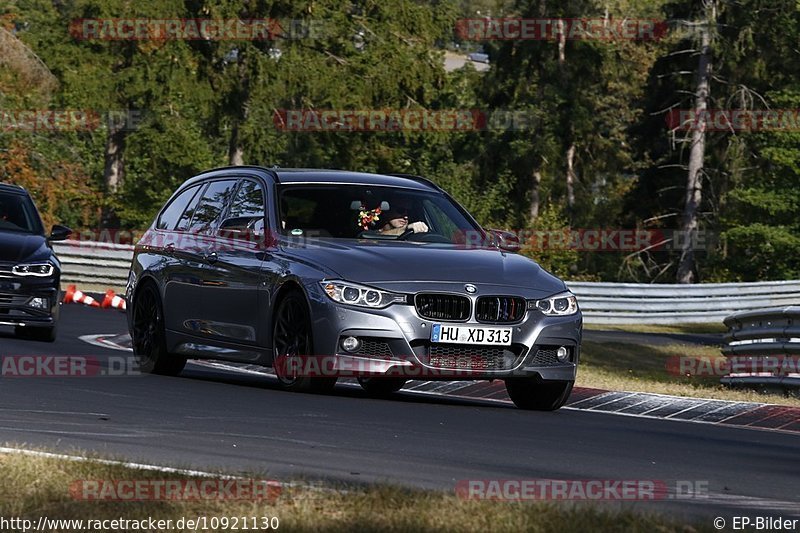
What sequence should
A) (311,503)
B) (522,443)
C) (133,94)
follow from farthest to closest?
(133,94)
(522,443)
(311,503)

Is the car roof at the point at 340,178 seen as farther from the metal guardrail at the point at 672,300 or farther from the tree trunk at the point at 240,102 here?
the tree trunk at the point at 240,102

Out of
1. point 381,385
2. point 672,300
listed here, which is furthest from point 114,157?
point 381,385

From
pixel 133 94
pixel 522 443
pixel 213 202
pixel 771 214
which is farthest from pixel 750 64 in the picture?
pixel 522 443

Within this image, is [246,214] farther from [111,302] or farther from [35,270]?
[111,302]

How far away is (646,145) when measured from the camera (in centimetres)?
6381

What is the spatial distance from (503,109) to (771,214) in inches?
613

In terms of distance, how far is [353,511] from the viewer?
6312 millimetres

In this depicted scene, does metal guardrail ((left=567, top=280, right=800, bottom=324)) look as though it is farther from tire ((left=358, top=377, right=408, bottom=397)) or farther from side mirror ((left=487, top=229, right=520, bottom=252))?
side mirror ((left=487, top=229, right=520, bottom=252))

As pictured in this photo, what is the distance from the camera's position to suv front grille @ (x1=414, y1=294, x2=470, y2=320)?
11383 mm

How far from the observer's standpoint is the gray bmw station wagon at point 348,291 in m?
11.3

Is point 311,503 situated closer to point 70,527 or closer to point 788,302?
point 70,527

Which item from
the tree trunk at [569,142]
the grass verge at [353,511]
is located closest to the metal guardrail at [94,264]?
the grass verge at [353,511]

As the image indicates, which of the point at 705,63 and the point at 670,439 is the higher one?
the point at 705,63

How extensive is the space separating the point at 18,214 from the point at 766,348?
8.41m
